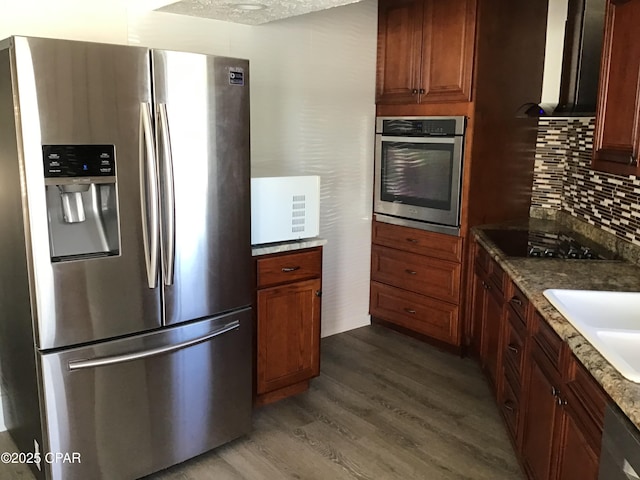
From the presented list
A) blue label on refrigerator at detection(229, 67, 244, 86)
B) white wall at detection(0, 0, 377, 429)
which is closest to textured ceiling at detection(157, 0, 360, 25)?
white wall at detection(0, 0, 377, 429)

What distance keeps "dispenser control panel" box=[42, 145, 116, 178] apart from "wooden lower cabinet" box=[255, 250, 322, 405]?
927mm

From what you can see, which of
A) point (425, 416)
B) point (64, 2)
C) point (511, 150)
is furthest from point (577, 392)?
point (64, 2)

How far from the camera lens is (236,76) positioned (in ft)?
7.76

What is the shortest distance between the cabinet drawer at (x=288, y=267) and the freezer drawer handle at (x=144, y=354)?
1.09 feet

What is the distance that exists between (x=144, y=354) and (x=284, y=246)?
0.90 metres

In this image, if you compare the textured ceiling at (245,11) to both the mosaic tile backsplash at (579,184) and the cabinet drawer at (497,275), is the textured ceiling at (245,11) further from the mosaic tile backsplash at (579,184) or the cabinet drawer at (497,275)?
the mosaic tile backsplash at (579,184)

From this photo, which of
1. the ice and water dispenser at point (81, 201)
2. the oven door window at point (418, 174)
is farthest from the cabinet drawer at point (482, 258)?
the ice and water dispenser at point (81, 201)

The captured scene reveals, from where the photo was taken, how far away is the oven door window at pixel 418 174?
357 cm

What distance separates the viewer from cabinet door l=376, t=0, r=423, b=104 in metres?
3.67

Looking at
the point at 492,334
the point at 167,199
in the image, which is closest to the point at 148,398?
the point at 167,199

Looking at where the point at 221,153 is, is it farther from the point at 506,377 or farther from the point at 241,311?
the point at 506,377

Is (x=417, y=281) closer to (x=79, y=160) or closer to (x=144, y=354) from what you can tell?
(x=144, y=354)

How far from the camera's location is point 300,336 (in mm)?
2998

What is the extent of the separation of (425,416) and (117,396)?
155cm
